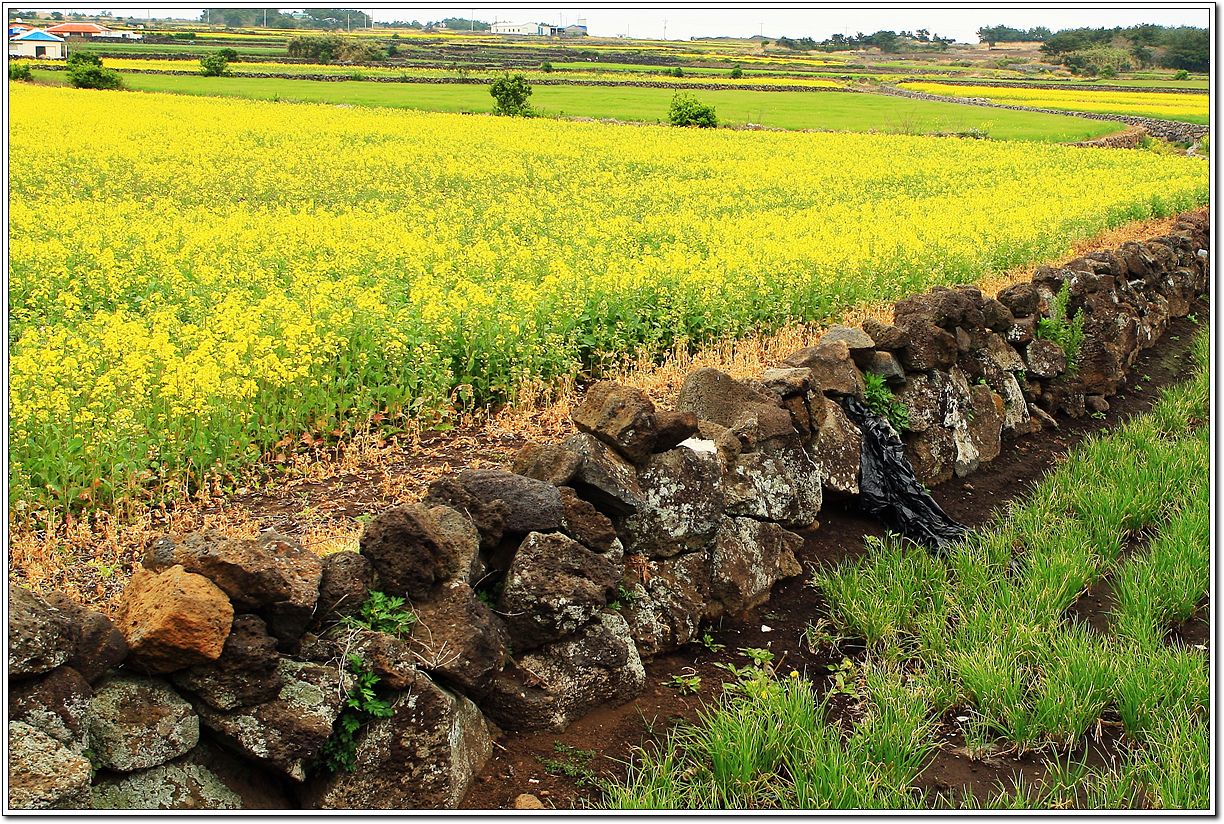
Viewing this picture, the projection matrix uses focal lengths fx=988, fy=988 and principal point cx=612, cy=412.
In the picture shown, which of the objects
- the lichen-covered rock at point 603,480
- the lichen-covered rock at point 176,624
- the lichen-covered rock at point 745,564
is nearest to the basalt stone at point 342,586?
the lichen-covered rock at point 176,624

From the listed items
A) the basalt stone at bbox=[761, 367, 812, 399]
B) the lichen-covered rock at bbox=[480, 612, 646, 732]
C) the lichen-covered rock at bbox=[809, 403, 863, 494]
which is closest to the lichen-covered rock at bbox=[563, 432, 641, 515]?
the lichen-covered rock at bbox=[480, 612, 646, 732]

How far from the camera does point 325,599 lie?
4.10m

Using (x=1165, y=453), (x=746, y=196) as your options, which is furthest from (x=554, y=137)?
(x=1165, y=453)

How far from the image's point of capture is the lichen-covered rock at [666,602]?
5500 mm

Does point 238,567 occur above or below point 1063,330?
above

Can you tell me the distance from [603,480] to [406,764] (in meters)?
1.85

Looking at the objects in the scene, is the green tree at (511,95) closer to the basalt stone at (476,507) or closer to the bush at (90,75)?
the bush at (90,75)

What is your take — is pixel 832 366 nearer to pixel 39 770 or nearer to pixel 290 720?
pixel 290 720

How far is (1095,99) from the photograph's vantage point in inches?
2680

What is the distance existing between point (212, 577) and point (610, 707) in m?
2.18

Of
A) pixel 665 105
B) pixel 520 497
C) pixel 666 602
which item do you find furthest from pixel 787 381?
pixel 665 105

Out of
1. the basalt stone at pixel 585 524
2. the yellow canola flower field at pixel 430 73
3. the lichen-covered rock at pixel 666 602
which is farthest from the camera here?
the yellow canola flower field at pixel 430 73

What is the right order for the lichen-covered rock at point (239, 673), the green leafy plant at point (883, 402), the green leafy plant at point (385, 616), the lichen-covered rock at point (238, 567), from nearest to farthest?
the lichen-covered rock at point (239, 673) < the lichen-covered rock at point (238, 567) < the green leafy plant at point (385, 616) < the green leafy plant at point (883, 402)

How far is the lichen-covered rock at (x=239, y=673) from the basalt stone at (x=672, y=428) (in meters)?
2.68
